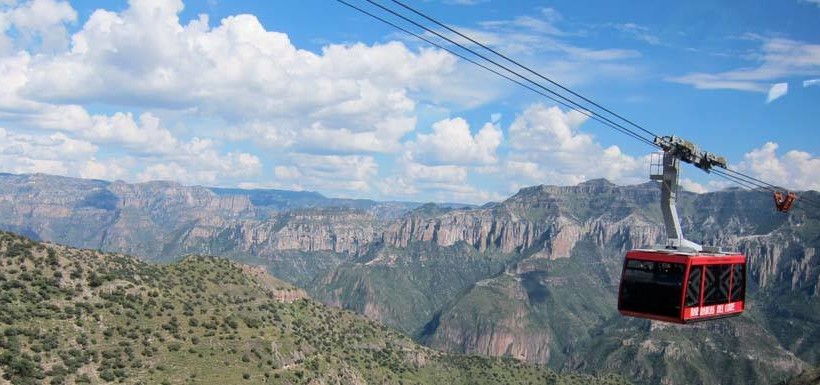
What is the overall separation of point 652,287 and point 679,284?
7.89 ft

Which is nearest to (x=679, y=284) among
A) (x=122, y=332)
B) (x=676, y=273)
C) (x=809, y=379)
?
(x=676, y=273)

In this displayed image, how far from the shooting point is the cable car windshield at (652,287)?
50.9m

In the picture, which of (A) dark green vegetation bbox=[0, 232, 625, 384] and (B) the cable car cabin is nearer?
(B) the cable car cabin

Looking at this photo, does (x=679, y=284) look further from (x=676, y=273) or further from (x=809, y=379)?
(x=809, y=379)

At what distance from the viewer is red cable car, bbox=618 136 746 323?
162 ft

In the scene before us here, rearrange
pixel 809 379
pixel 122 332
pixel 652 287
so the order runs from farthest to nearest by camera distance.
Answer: pixel 809 379, pixel 122 332, pixel 652 287

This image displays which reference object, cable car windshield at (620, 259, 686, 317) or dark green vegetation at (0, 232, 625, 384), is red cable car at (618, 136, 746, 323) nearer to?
cable car windshield at (620, 259, 686, 317)

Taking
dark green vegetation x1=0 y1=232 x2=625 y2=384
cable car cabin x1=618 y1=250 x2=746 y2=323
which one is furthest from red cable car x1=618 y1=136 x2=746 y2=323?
dark green vegetation x1=0 y1=232 x2=625 y2=384

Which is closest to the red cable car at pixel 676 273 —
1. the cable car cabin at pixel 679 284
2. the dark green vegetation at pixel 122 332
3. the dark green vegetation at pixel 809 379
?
the cable car cabin at pixel 679 284

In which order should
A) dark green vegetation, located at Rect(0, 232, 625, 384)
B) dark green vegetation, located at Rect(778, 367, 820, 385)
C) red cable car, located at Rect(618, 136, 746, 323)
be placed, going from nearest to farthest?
1. red cable car, located at Rect(618, 136, 746, 323)
2. dark green vegetation, located at Rect(0, 232, 625, 384)
3. dark green vegetation, located at Rect(778, 367, 820, 385)

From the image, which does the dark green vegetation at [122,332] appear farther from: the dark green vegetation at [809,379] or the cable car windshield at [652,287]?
the dark green vegetation at [809,379]

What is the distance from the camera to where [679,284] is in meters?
50.7

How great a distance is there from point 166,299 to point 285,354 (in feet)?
93.7

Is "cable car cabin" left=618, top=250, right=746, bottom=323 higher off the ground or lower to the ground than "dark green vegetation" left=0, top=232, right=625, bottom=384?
higher
